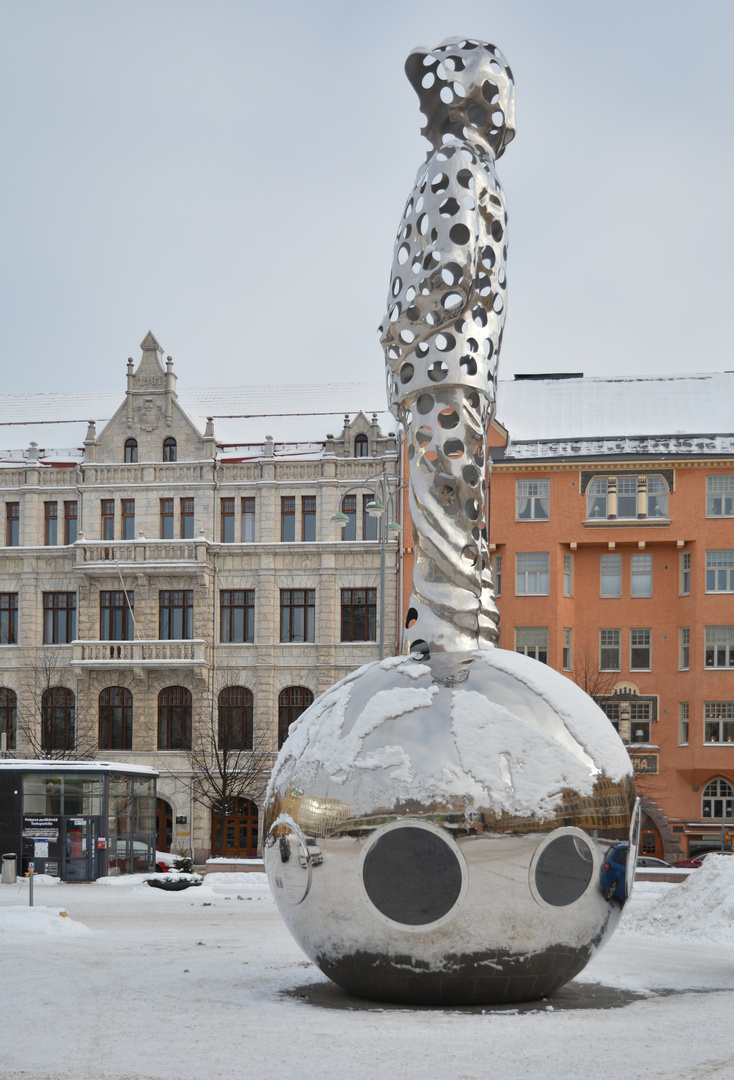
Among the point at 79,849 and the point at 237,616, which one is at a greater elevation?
the point at 237,616

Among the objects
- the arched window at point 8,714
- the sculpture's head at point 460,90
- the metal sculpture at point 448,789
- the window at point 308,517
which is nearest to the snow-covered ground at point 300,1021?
the metal sculpture at point 448,789

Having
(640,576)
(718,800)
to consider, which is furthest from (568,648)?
(718,800)

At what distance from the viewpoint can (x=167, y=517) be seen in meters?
49.3

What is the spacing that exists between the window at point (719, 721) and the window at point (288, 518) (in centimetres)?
1618

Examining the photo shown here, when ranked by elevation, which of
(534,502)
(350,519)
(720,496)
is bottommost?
(350,519)

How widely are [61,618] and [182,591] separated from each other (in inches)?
193

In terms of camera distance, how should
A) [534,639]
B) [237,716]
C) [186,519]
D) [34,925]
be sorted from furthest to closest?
[186,519] < [237,716] < [534,639] < [34,925]

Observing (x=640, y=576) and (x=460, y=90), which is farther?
(x=640, y=576)

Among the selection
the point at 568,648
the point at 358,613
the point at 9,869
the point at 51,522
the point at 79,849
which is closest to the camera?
the point at 9,869

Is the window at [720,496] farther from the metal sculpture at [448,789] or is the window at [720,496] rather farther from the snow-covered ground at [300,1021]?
the metal sculpture at [448,789]

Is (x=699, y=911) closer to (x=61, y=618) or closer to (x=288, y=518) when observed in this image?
(x=288, y=518)

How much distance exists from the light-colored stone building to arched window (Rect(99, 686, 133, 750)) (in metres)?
0.07

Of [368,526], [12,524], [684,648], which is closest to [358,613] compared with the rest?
[368,526]

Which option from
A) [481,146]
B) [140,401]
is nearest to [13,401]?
[140,401]
